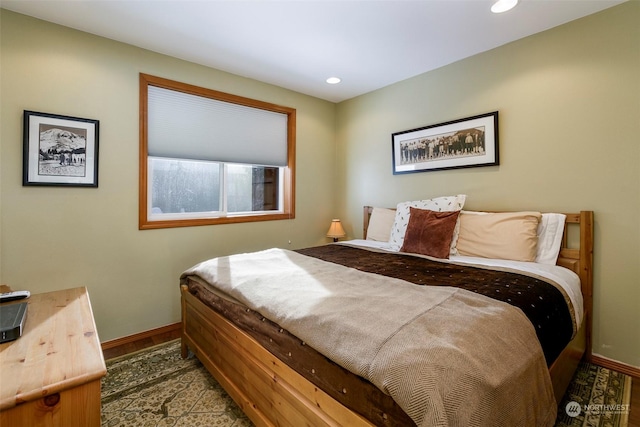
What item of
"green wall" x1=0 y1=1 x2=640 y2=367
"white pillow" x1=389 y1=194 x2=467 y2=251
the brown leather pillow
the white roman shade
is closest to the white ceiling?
"green wall" x1=0 y1=1 x2=640 y2=367

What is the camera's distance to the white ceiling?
195 cm

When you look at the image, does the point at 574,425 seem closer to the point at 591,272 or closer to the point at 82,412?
the point at 591,272

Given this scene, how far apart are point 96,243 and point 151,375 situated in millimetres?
1113

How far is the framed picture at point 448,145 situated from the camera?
8.40 feet

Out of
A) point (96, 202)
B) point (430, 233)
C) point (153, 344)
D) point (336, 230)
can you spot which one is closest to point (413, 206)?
point (430, 233)

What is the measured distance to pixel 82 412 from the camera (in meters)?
0.96

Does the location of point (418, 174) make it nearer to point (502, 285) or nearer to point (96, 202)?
point (502, 285)

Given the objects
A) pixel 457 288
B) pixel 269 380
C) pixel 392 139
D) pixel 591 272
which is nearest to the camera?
pixel 269 380

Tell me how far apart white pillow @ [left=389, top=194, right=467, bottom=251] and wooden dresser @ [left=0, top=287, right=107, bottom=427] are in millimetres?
2184

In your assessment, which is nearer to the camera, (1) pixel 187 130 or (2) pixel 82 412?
(2) pixel 82 412

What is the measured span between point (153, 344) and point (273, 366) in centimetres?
→ 166

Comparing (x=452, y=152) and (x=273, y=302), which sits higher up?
(x=452, y=152)

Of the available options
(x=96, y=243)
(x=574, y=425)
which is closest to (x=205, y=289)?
(x=96, y=243)

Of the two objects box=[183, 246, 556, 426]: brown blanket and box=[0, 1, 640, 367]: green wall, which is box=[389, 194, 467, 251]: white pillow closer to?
box=[0, 1, 640, 367]: green wall
